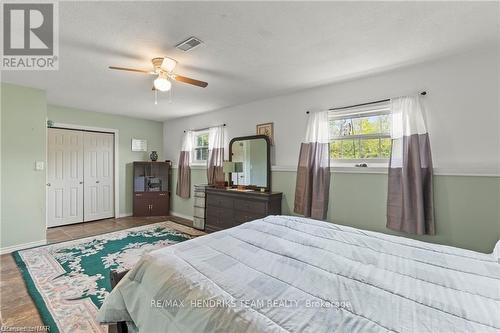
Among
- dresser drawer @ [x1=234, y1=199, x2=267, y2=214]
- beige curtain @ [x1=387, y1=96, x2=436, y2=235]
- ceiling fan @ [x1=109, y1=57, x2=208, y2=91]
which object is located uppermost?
ceiling fan @ [x1=109, y1=57, x2=208, y2=91]

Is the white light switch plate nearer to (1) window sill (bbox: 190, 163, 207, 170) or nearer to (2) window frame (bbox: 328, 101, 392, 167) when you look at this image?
(1) window sill (bbox: 190, 163, 207, 170)

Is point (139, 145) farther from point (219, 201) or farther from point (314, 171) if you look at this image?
point (314, 171)

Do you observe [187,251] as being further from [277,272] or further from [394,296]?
[394,296]

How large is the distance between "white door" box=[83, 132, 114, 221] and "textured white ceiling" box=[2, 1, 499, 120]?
1.98m

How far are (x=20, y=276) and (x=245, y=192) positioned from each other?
2.89 metres

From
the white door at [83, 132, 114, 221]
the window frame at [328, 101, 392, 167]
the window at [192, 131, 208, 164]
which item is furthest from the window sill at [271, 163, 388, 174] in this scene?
the white door at [83, 132, 114, 221]

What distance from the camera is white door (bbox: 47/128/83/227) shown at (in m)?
4.51

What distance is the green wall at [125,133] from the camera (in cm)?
478

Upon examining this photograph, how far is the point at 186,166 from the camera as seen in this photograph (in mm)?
5445

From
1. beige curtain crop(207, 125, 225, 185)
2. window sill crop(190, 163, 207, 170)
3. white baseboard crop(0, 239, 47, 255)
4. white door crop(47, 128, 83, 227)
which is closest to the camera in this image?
white baseboard crop(0, 239, 47, 255)

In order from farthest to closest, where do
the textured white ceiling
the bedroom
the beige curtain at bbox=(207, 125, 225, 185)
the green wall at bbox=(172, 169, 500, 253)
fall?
the beige curtain at bbox=(207, 125, 225, 185)
the green wall at bbox=(172, 169, 500, 253)
the textured white ceiling
the bedroom

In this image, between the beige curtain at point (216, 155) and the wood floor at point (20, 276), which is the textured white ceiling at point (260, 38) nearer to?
the beige curtain at point (216, 155)

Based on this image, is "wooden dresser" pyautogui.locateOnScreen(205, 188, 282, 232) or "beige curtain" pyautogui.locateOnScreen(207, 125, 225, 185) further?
"beige curtain" pyautogui.locateOnScreen(207, 125, 225, 185)

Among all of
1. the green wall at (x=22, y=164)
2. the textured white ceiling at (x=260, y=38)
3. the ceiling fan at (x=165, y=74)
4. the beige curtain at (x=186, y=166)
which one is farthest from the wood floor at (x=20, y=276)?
the textured white ceiling at (x=260, y=38)
